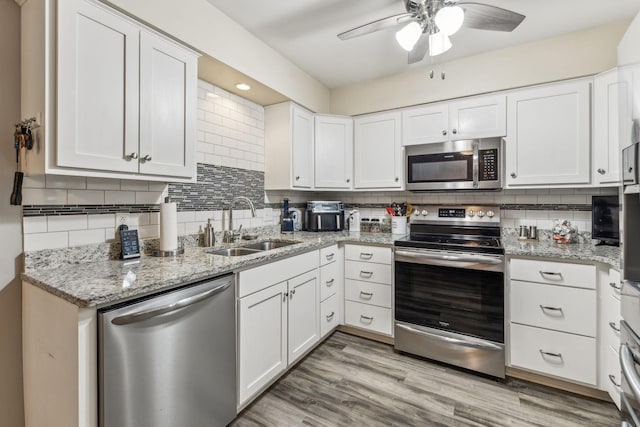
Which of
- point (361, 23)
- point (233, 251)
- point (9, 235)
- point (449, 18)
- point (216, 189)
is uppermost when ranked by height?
point (361, 23)

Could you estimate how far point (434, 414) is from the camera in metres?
1.73

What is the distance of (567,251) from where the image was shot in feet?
6.43

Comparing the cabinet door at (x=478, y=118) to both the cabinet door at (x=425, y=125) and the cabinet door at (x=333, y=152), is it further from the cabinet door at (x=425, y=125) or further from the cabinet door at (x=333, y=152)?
the cabinet door at (x=333, y=152)

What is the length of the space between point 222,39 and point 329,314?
2.25 m

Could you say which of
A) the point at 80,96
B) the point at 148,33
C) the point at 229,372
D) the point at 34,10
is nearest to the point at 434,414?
the point at 229,372

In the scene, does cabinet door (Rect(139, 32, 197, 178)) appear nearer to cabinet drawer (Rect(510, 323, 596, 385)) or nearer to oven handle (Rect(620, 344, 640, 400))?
oven handle (Rect(620, 344, 640, 400))

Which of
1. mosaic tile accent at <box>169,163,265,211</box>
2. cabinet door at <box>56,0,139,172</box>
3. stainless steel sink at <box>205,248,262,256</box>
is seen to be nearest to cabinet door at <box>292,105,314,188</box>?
mosaic tile accent at <box>169,163,265,211</box>

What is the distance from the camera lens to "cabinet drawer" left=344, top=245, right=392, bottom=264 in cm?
252

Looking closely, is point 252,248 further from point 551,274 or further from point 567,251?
point 567,251

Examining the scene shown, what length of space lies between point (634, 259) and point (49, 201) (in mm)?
2709

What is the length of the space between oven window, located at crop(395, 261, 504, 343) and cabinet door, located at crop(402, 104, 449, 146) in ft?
3.90

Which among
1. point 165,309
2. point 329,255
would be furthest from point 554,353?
point 165,309

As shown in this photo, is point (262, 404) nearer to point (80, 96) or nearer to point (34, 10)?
point (80, 96)

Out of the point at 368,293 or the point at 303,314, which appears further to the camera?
the point at 368,293
